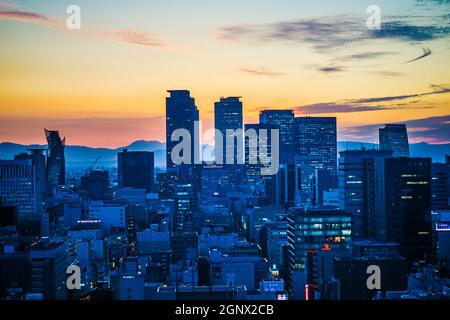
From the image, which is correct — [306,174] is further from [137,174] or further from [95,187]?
[95,187]

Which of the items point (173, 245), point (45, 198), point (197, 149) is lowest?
point (173, 245)

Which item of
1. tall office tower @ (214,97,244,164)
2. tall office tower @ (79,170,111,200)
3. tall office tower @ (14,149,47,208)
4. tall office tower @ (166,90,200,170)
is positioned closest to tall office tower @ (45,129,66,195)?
tall office tower @ (14,149,47,208)

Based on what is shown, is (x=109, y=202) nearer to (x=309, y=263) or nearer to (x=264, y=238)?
(x=264, y=238)

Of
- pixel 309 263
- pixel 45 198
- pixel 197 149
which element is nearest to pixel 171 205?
pixel 45 198

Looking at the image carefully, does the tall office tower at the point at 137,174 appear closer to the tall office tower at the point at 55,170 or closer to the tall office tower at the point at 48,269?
the tall office tower at the point at 55,170

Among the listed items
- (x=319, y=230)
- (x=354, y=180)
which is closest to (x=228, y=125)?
(x=354, y=180)

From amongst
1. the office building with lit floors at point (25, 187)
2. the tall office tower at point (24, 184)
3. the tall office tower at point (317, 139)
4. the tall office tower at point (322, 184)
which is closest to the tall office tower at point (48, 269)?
the office building with lit floors at point (25, 187)
